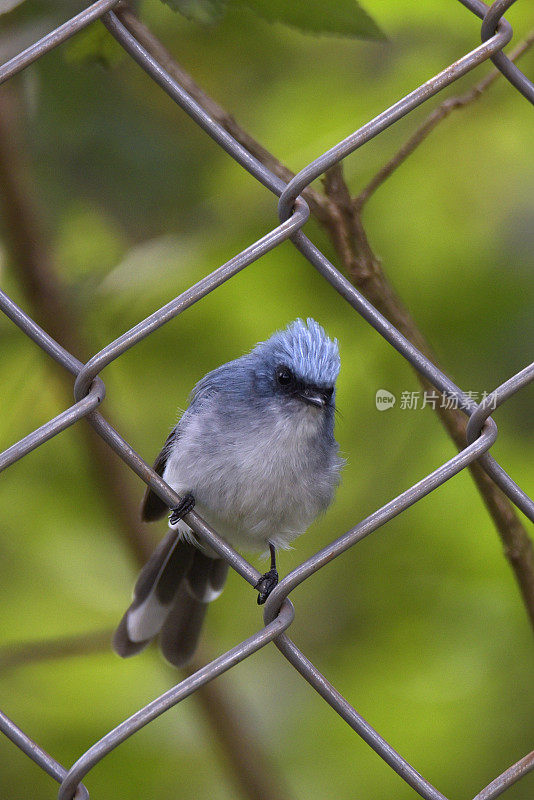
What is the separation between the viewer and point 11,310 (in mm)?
1492

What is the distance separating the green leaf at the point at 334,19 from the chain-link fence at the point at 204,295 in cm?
17

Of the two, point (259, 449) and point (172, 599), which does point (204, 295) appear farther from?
point (172, 599)

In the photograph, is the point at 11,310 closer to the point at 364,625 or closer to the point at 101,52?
the point at 101,52

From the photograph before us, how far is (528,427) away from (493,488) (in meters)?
0.89

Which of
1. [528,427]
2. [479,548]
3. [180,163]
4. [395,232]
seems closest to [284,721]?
[479,548]

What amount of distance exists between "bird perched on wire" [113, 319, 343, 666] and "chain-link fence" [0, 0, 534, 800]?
105 cm

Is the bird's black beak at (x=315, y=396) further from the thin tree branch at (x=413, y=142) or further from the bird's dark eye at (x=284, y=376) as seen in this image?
the thin tree branch at (x=413, y=142)

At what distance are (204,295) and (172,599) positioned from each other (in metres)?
2.03

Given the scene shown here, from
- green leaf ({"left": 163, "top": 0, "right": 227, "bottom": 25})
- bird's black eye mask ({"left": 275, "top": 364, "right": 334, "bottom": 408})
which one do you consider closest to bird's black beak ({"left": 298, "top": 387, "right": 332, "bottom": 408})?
bird's black eye mask ({"left": 275, "top": 364, "right": 334, "bottom": 408})

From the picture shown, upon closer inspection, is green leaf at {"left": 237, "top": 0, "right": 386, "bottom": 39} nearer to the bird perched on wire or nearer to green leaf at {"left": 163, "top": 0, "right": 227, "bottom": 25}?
green leaf at {"left": 163, "top": 0, "right": 227, "bottom": 25}

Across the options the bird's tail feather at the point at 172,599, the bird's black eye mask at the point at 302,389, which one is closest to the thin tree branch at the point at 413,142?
the bird's black eye mask at the point at 302,389

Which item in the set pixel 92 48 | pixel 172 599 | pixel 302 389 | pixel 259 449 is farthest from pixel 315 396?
pixel 92 48

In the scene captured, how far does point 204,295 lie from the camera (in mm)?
1591

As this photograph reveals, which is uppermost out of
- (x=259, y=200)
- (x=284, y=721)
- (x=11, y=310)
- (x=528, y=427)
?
(x=11, y=310)
